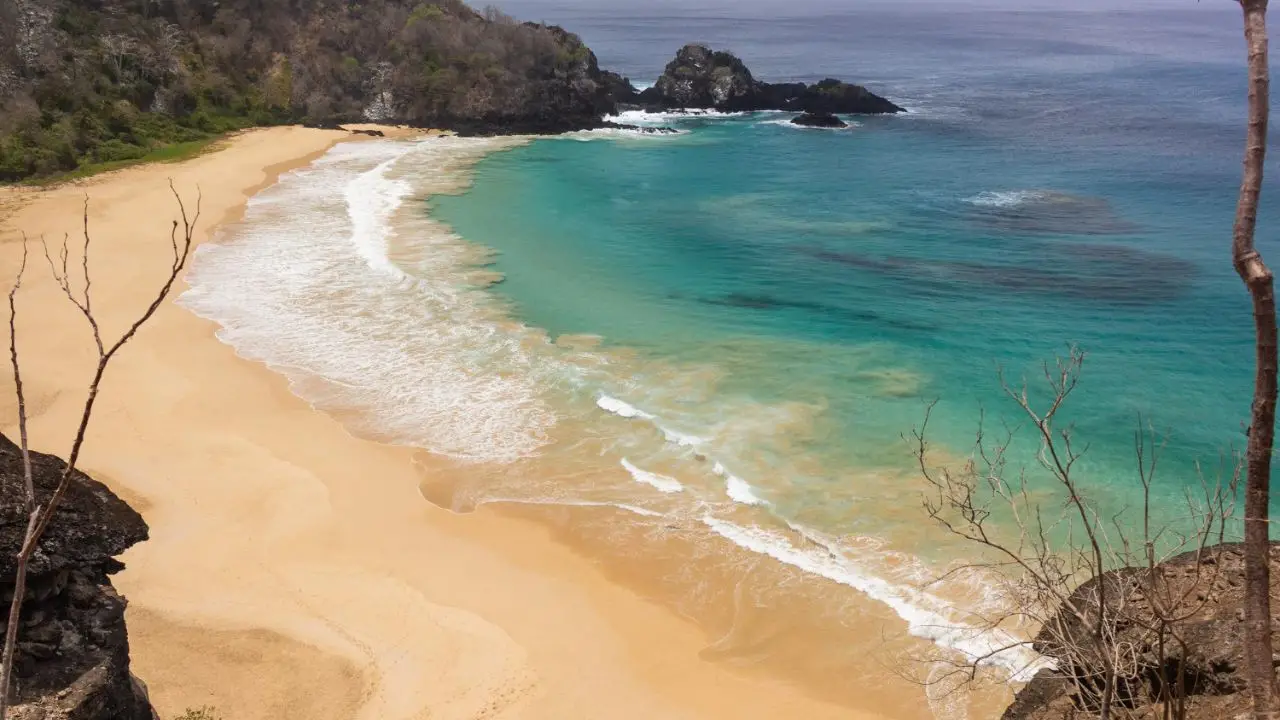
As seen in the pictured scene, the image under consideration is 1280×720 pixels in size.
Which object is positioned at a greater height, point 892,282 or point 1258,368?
point 1258,368

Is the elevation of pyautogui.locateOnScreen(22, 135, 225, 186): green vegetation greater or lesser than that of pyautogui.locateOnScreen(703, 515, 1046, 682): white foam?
greater

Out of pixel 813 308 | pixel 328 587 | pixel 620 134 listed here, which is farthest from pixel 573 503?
pixel 620 134

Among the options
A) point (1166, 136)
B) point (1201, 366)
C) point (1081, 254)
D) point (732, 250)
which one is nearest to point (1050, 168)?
point (1166, 136)

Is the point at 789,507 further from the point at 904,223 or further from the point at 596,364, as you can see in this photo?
the point at 904,223

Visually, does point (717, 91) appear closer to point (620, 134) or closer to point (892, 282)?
point (620, 134)

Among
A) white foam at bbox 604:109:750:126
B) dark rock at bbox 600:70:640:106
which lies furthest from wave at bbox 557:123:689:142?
dark rock at bbox 600:70:640:106

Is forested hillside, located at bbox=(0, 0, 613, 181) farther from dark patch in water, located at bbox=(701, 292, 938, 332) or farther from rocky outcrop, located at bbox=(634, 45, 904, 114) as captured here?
dark patch in water, located at bbox=(701, 292, 938, 332)
